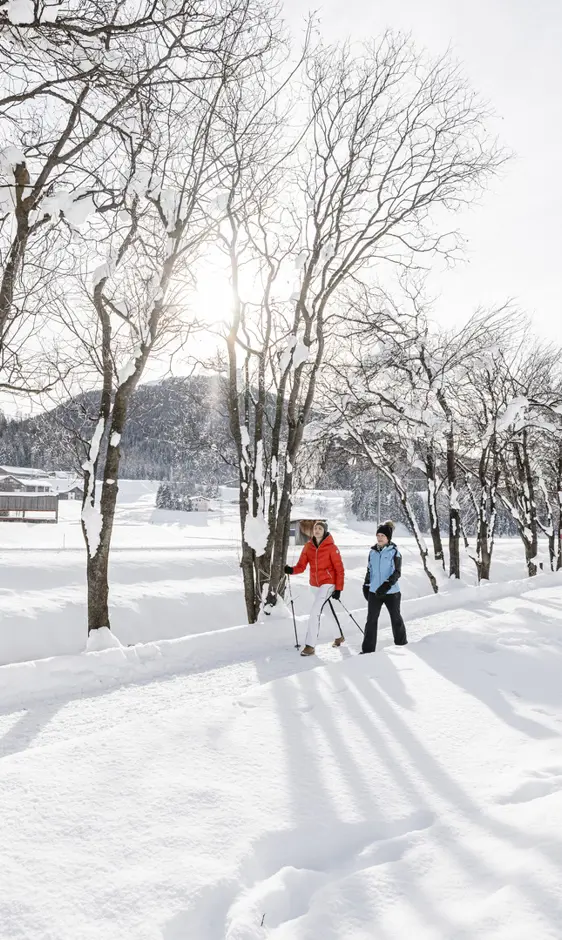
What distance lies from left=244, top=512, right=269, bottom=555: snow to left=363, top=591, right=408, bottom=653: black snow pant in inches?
109

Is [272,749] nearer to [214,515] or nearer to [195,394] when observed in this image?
[195,394]

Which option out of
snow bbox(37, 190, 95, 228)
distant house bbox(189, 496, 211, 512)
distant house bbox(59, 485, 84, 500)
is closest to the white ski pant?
snow bbox(37, 190, 95, 228)

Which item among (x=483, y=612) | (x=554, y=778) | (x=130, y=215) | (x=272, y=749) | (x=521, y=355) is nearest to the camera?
(x=554, y=778)

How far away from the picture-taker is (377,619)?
7090 mm

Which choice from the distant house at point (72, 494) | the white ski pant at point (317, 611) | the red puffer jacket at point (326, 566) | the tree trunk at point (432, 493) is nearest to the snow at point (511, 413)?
the tree trunk at point (432, 493)

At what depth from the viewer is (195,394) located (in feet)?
37.2

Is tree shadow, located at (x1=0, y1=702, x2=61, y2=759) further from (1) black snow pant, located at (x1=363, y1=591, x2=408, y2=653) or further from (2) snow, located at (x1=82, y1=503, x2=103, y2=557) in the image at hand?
(1) black snow pant, located at (x1=363, y1=591, x2=408, y2=653)

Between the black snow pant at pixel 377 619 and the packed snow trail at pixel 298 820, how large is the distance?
249 cm

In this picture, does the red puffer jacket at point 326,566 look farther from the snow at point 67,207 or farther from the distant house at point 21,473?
the distant house at point 21,473

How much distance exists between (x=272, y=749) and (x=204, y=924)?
56.4 inches

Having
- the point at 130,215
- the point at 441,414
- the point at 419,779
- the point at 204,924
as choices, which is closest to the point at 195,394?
the point at 130,215

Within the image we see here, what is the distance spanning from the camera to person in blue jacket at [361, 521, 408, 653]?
7262mm

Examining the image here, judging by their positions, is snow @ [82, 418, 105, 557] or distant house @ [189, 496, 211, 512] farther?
distant house @ [189, 496, 211, 512]

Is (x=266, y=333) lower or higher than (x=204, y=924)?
higher
